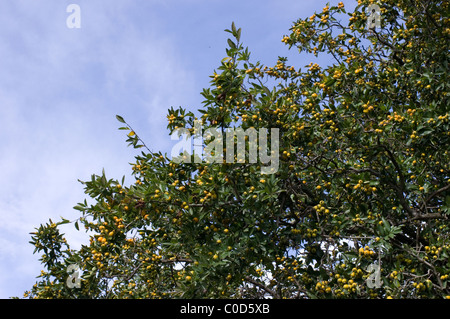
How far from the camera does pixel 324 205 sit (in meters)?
5.14

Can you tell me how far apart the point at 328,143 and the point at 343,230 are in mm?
1090

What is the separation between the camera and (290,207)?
5.24m

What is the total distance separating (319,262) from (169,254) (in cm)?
216

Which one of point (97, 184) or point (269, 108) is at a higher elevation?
point (269, 108)

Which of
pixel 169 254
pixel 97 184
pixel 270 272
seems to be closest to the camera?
pixel 97 184

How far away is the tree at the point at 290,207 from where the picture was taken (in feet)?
15.8

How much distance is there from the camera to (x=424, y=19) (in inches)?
264

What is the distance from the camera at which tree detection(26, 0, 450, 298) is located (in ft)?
15.8

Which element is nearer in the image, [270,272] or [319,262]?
[319,262]

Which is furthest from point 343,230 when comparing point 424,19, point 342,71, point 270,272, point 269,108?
point 424,19
